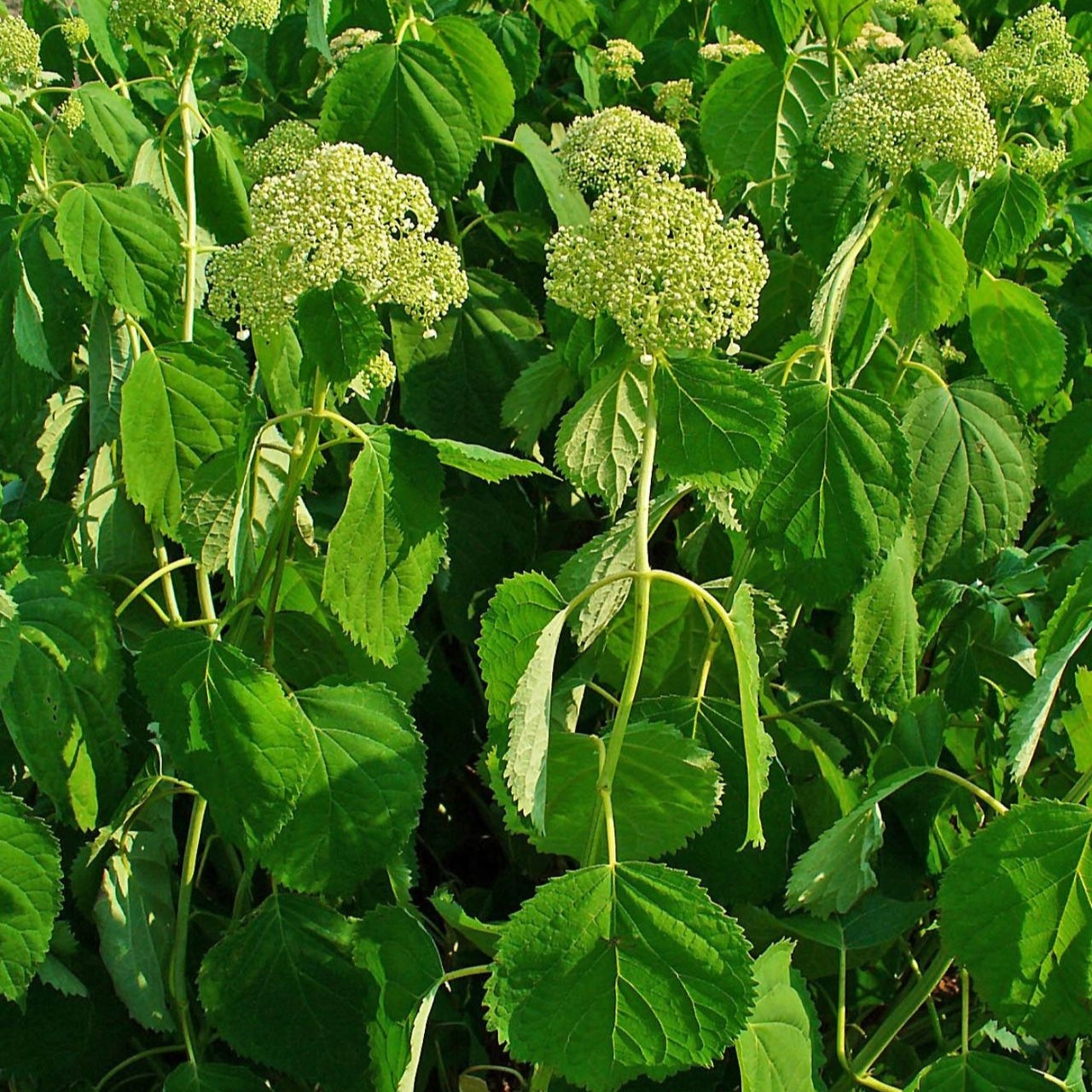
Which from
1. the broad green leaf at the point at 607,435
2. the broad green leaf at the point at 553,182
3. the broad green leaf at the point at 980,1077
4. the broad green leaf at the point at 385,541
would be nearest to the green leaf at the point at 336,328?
the broad green leaf at the point at 385,541

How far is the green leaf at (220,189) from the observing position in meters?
2.07

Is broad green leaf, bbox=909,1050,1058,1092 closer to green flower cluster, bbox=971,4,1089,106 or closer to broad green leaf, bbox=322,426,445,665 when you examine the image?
broad green leaf, bbox=322,426,445,665

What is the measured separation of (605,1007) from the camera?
1278 millimetres

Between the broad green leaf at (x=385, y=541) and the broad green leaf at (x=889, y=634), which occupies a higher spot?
the broad green leaf at (x=385, y=541)

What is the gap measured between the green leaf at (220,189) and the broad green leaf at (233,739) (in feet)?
2.77

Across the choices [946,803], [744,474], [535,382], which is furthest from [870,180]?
[946,803]

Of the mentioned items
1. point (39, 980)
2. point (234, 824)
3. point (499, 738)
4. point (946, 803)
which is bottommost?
point (39, 980)

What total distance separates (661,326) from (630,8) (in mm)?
1715

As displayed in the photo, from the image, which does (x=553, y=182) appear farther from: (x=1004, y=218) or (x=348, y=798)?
(x=348, y=798)

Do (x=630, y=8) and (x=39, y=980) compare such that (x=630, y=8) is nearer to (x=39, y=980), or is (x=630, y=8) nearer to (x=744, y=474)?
(x=744, y=474)

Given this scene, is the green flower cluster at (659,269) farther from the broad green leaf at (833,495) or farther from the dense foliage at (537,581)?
the broad green leaf at (833,495)

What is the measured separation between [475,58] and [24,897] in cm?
147

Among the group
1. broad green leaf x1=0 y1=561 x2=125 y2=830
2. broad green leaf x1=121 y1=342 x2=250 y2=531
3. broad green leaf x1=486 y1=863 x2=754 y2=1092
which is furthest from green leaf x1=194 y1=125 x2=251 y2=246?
broad green leaf x1=486 y1=863 x2=754 y2=1092

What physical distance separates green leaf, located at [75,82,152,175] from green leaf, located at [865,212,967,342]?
118cm
